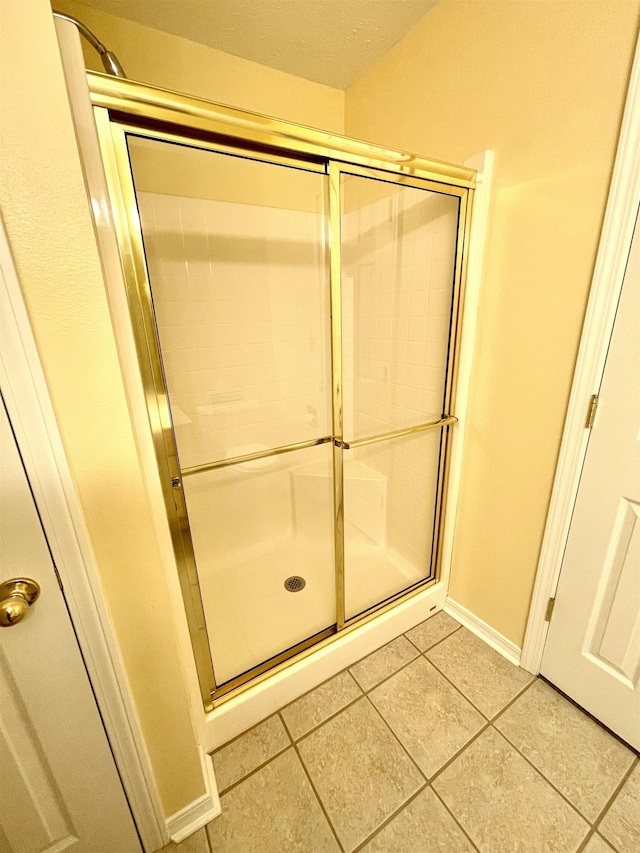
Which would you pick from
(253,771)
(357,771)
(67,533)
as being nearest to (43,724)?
(67,533)

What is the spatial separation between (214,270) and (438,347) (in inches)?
45.0

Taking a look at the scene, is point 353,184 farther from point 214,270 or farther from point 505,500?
point 505,500

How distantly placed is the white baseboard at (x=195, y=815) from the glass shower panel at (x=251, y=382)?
328 millimetres

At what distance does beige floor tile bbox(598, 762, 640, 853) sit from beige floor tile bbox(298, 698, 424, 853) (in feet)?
1.60

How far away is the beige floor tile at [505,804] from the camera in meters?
0.91

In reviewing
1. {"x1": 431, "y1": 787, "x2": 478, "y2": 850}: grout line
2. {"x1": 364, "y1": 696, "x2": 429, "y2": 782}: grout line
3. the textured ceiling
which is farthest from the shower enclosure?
{"x1": 431, "y1": 787, "x2": 478, "y2": 850}: grout line

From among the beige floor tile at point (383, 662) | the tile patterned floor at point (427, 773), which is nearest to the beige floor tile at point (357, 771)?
the tile patterned floor at point (427, 773)

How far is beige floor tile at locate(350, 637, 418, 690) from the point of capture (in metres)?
1.35

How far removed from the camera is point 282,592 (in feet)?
5.43

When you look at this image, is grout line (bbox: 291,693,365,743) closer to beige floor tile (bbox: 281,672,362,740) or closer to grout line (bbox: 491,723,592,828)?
beige floor tile (bbox: 281,672,362,740)

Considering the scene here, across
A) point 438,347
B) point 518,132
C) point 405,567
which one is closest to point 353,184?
Result: point 518,132

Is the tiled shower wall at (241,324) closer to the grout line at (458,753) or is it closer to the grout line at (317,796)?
the grout line at (317,796)

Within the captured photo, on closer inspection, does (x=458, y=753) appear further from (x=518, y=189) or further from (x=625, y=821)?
(x=518, y=189)

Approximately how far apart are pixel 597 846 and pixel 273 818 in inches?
33.8
